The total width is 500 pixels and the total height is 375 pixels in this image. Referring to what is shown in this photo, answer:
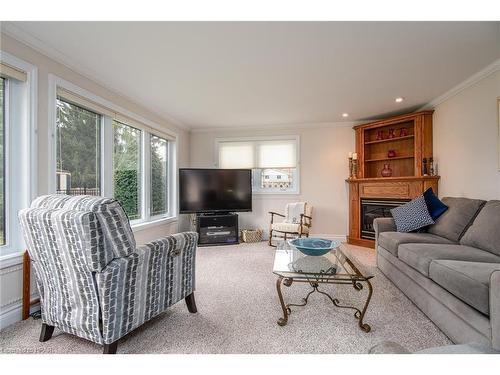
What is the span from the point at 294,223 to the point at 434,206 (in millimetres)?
2025

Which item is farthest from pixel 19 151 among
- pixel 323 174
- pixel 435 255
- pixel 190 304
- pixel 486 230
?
pixel 323 174

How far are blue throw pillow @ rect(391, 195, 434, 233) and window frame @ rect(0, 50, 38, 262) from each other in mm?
3737

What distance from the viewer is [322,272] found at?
1.83m

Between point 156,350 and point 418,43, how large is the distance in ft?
10.3

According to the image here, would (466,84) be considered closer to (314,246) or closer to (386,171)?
(386,171)

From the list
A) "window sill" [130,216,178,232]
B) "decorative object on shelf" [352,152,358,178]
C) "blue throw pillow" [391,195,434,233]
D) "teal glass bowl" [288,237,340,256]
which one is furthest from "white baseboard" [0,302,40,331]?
"decorative object on shelf" [352,152,358,178]

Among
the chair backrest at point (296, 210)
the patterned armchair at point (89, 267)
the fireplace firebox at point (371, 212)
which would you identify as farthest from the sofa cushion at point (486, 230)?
the patterned armchair at point (89, 267)

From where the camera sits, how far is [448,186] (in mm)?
3428

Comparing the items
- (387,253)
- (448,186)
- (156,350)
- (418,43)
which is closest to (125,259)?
(156,350)

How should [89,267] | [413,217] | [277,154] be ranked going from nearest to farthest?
[89,267] → [413,217] → [277,154]

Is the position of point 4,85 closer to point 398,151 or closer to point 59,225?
point 59,225

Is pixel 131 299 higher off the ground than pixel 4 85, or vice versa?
pixel 4 85

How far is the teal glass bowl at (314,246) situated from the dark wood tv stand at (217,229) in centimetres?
232

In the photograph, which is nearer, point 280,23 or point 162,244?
point 162,244
